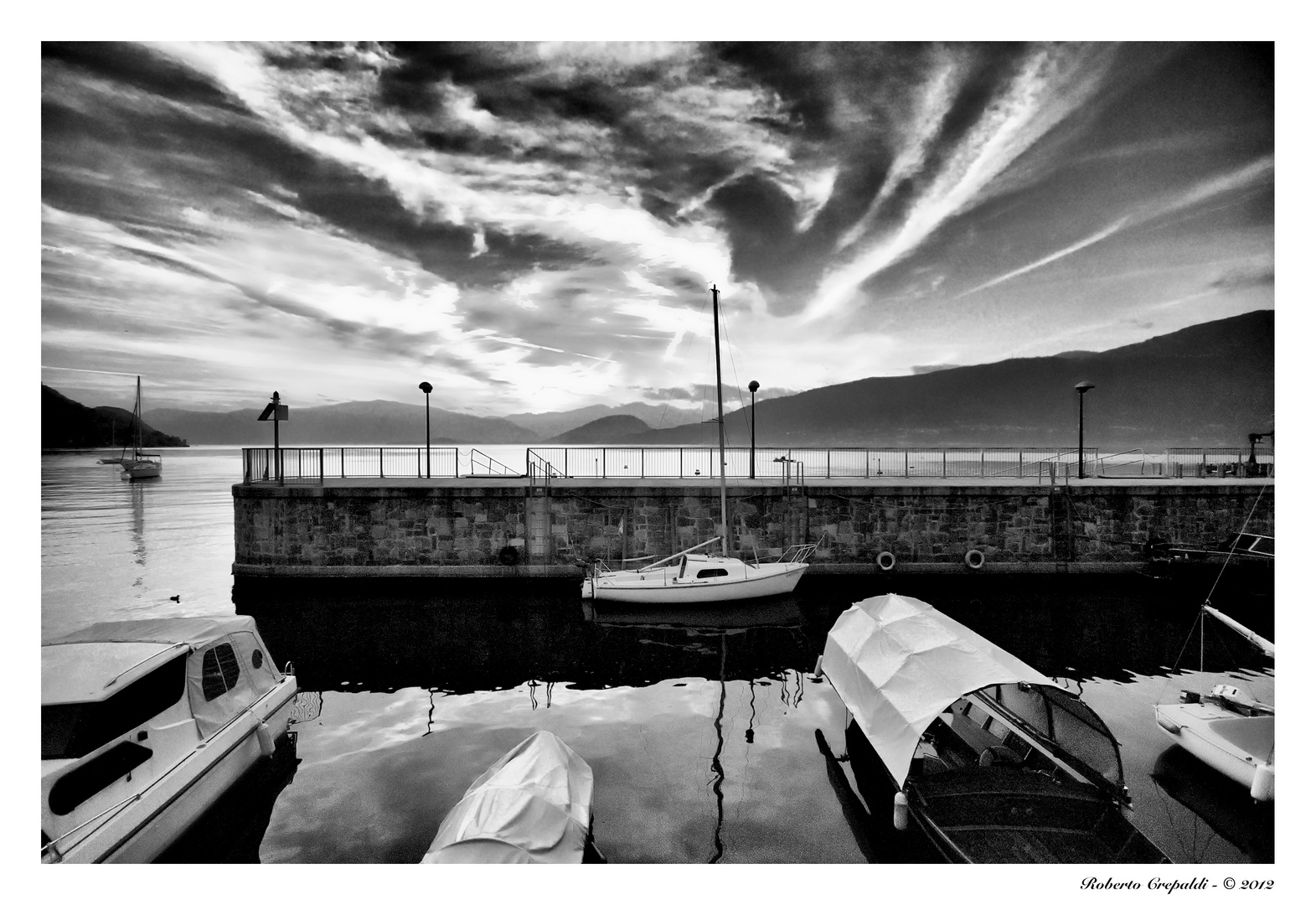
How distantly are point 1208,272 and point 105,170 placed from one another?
14.6 metres

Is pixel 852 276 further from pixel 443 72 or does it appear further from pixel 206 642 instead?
pixel 206 642

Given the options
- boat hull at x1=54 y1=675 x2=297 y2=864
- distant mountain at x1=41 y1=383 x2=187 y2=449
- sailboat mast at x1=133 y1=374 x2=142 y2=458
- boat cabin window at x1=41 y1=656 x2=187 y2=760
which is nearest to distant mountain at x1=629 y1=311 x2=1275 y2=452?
boat hull at x1=54 y1=675 x2=297 y2=864

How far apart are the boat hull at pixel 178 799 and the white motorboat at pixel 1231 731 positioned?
34.3 feet

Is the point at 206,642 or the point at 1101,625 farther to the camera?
the point at 1101,625

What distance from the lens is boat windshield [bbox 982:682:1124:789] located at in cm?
511

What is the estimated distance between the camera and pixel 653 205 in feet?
35.6

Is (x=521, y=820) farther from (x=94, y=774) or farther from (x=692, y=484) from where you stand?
(x=692, y=484)

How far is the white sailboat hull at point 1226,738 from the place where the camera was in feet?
19.2

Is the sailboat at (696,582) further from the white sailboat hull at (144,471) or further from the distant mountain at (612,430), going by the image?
Answer: the white sailboat hull at (144,471)

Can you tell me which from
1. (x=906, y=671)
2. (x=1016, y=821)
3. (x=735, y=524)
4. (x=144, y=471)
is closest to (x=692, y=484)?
(x=735, y=524)

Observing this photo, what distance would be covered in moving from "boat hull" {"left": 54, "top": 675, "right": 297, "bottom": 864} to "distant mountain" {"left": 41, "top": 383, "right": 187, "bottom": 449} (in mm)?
3223

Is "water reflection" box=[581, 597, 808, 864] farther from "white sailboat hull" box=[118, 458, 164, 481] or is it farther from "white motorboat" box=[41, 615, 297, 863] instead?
"white sailboat hull" box=[118, 458, 164, 481]

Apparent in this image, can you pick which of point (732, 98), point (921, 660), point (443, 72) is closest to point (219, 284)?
point (443, 72)

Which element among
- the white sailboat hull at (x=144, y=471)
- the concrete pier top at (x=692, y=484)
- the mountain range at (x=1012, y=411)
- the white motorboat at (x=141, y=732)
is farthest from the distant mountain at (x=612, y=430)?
the white sailboat hull at (x=144, y=471)
